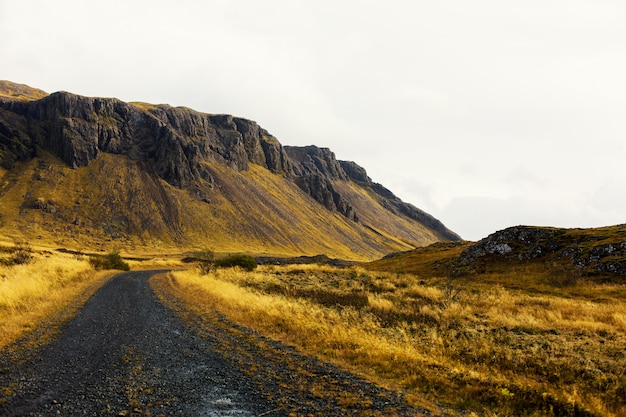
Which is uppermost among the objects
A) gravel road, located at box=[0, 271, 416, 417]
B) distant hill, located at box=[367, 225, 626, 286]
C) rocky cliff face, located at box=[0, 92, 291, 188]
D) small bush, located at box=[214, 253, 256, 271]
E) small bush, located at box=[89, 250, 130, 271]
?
rocky cliff face, located at box=[0, 92, 291, 188]

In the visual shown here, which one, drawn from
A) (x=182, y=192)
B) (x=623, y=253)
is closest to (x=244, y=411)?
(x=623, y=253)

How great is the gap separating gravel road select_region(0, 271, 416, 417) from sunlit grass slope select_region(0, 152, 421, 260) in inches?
3874

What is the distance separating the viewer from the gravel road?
22.5 ft

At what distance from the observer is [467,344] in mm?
12484

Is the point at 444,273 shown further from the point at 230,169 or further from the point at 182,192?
the point at 230,169

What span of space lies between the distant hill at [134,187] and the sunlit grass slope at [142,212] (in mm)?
318

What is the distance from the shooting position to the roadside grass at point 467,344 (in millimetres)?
7805

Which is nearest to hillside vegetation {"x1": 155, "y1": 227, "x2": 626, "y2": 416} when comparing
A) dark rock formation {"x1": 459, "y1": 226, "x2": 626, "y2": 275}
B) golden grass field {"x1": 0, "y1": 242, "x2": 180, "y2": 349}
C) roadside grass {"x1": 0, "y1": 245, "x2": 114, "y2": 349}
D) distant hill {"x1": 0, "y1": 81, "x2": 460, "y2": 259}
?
golden grass field {"x1": 0, "y1": 242, "x2": 180, "y2": 349}

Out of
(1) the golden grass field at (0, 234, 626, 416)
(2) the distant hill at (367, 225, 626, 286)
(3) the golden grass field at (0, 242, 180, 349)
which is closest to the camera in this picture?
(1) the golden grass field at (0, 234, 626, 416)

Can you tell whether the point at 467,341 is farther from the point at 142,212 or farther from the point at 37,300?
the point at 142,212

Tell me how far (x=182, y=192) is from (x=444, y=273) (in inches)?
4224

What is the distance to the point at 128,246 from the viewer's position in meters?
100

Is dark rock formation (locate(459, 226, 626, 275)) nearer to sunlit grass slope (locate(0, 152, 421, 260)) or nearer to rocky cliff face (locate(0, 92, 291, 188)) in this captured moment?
sunlit grass slope (locate(0, 152, 421, 260))

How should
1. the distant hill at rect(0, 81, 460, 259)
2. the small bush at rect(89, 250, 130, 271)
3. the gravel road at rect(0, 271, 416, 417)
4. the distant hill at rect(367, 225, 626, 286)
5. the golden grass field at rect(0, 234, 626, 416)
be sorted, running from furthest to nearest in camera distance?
the distant hill at rect(0, 81, 460, 259) < the small bush at rect(89, 250, 130, 271) < the distant hill at rect(367, 225, 626, 286) < the golden grass field at rect(0, 234, 626, 416) < the gravel road at rect(0, 271, 416, 417)
